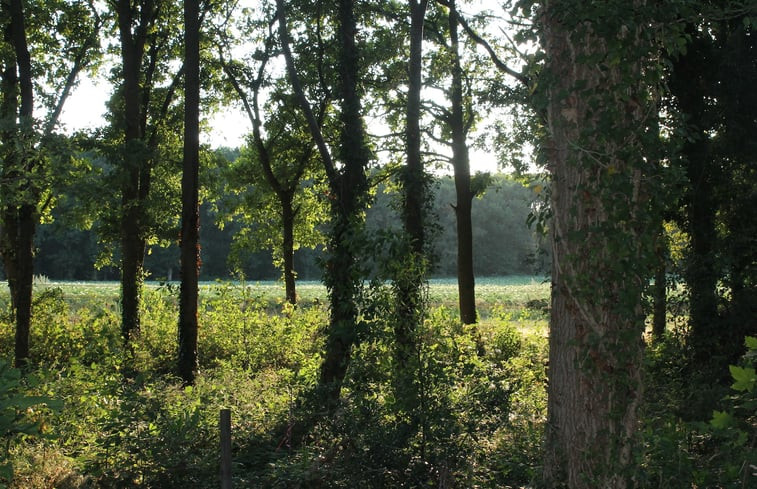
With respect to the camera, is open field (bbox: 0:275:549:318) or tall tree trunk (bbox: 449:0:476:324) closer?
tall tree trunk (bbox: 449:0:476:324)

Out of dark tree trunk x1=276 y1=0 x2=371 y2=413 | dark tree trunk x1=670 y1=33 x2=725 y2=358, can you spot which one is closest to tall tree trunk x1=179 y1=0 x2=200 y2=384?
dark tree trunk x1=276 y1=0 x2=371 y2=413

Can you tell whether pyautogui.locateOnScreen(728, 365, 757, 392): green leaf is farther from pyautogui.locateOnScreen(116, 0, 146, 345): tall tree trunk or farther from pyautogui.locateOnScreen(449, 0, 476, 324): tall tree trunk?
pyautogui.locateOnScreen(449, 0, 476, 324): tall tree trunk

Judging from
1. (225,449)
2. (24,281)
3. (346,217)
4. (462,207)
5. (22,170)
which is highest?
(462,207)

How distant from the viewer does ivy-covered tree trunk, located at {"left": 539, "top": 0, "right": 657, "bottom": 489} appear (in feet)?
16.6

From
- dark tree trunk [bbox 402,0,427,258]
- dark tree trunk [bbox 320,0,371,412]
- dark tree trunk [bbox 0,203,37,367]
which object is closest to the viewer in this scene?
dark tree trunk [bbox 320,0,371,412]

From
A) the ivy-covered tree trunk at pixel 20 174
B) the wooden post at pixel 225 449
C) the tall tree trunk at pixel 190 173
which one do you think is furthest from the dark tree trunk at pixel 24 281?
the wooden post at pixel 225 449

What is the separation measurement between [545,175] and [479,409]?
2809 millimetres

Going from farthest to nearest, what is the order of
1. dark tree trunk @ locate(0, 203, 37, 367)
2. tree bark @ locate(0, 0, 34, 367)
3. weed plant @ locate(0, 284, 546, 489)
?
dark tree trunk @ locate(0, 203, 37, 367), tree bark @ locate(0, 0, 34, 367), weed plant @ locate(0, 284, 546, 489)

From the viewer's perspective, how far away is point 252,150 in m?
25.9

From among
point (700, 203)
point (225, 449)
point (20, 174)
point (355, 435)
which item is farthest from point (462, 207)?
point (225, 449)

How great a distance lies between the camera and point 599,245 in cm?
514

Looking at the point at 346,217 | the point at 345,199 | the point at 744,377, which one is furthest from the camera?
the point at 345,199

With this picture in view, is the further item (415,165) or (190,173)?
(190,173)

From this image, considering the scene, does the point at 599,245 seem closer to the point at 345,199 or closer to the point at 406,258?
the point at 406,258
